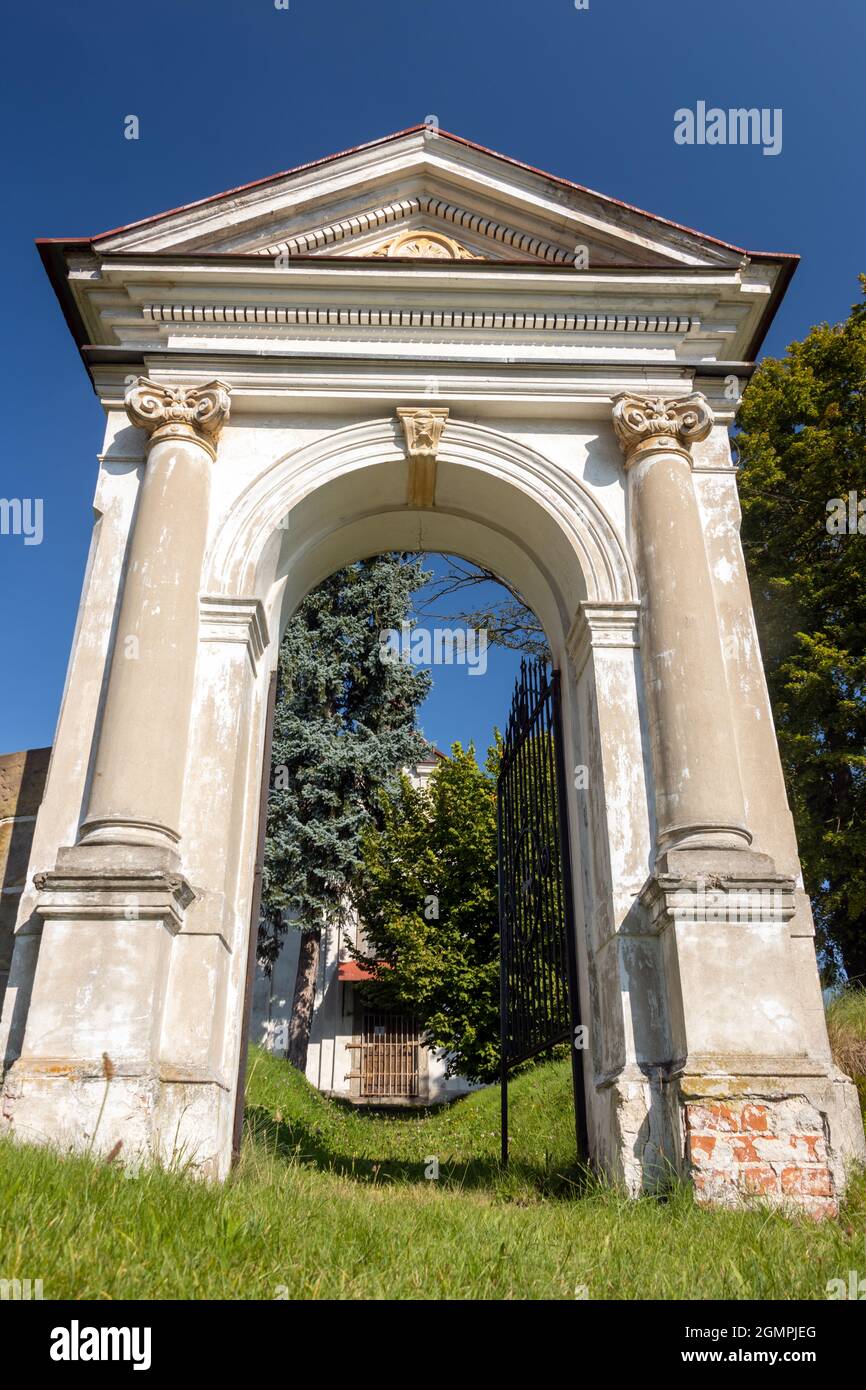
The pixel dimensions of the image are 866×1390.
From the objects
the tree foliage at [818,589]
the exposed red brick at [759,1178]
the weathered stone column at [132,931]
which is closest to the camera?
the exposed red brick at [759,1178]

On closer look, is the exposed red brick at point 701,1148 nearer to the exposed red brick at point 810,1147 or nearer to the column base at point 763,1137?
the column base at point 763,1137

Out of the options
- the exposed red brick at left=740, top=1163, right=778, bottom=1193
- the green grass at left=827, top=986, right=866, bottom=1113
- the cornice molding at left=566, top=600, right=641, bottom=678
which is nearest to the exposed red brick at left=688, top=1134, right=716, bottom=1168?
the exposed red brick at left=740, top=1163, right=778, bottom=1193

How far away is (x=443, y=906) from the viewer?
67.1 ft

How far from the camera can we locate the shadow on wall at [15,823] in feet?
21.0

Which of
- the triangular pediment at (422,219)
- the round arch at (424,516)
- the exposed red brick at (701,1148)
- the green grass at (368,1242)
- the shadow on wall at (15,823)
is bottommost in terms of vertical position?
the green grass at (368,1242)

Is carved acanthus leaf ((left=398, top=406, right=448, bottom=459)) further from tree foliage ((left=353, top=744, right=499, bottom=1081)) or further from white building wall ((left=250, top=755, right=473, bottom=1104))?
white building wall ((left=250, top=755, right=473, bottom=1104))

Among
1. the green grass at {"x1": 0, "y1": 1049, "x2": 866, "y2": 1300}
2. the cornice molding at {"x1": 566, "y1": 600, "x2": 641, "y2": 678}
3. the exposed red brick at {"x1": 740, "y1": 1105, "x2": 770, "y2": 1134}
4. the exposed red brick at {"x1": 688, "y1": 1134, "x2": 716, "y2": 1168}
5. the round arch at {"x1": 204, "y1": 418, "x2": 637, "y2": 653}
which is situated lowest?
the green grass at {"x1": 0, "y1": 1049, "x2": 866, "y2": 1300}

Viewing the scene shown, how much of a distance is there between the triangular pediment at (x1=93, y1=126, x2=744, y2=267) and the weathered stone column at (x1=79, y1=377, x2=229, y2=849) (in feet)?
4.45

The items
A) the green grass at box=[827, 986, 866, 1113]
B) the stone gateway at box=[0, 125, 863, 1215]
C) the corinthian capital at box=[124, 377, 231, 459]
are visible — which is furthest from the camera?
the green grass at box=[827, 986, 866, 1113]

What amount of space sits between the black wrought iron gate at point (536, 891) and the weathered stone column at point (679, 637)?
1284 millimetres

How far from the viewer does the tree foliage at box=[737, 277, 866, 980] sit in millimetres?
13180

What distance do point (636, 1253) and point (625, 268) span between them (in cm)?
634

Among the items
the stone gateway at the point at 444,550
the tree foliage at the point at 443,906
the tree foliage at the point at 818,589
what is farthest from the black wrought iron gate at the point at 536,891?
the tree foliage at the point at 443,906
